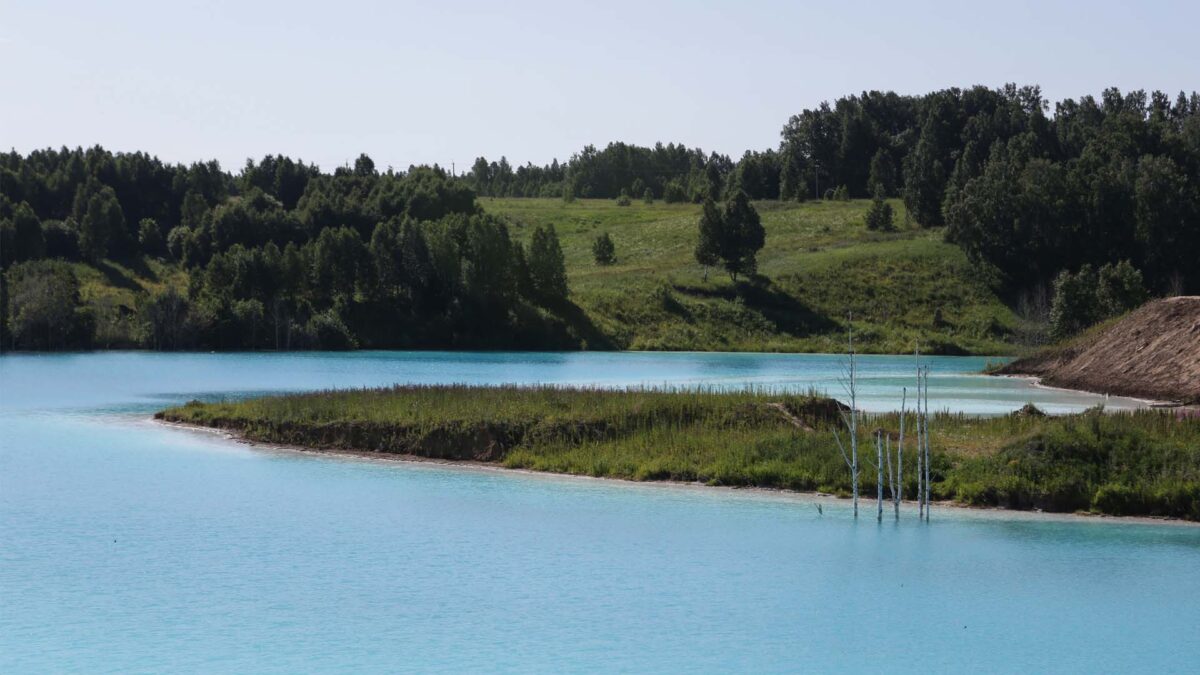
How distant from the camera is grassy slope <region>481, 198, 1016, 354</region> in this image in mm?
95250

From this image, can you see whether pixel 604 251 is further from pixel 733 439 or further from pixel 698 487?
pixel 698 487

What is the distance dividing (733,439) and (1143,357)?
25438 millimetres

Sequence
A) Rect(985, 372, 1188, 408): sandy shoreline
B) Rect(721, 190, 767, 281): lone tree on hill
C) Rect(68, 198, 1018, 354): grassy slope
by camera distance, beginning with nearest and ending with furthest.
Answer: Rect(985, 372, 1188, 408): sandy shoreline, Rect(68, 198, 1018, 354): grassy slope, Rect(721, 190, 767, 281): lone tree on hill

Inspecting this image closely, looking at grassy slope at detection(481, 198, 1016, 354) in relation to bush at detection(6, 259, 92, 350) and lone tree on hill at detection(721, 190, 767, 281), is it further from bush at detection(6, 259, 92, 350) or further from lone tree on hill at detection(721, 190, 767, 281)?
bush at detection(6, 259, 92, 350)

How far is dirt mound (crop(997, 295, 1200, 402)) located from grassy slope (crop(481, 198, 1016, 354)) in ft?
103

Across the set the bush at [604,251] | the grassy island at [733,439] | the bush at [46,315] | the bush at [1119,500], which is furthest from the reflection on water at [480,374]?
the bush at [604,251]

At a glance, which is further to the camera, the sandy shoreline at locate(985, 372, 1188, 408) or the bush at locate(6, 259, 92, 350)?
the bush at locate(6, 259, 92, 350)

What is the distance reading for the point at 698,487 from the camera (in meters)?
28.8

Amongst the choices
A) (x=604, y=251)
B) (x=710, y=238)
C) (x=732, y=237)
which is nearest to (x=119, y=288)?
(x=604, y=251)

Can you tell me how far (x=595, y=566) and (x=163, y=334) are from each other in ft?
249

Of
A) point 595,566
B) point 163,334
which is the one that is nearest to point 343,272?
point 163,334

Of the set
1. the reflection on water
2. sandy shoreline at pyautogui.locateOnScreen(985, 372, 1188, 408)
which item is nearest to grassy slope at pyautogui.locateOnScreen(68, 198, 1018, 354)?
the reflection on water

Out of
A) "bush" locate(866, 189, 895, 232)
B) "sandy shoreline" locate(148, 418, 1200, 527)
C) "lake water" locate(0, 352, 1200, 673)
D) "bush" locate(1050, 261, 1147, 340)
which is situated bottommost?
"lake water" locate(0, 352, 1200, 673)

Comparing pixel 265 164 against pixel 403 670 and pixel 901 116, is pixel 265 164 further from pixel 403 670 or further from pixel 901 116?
pixel 403 670
